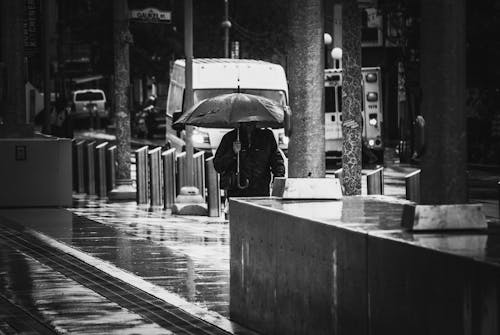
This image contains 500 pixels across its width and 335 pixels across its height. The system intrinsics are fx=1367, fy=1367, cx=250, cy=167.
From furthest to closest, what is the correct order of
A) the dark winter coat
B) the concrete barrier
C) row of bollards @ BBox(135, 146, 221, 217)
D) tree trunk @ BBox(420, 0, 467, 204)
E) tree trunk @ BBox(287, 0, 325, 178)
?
row of bollards @ BBox(135, 146, 221, 217) → the dark winter coat → tree trunk @ BBox(287, 0, 325, 178) → tree trunk @ BBox(420, 0, 467, 204) → the concrete barrier

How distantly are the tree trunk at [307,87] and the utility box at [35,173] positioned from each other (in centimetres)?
1219

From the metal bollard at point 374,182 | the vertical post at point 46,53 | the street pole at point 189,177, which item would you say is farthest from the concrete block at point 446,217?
A: the vertical post at point 46,53

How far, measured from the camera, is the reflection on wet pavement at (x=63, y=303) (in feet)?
34.2

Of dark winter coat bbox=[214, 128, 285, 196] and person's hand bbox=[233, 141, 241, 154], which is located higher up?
person's hand bbox=[233, 141, 241, 154]

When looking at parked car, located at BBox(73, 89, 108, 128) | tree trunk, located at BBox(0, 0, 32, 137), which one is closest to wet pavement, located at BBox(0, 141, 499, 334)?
tree trunk, located at BBox(0, 0, 32, 137)

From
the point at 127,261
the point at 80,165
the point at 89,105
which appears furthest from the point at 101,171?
the point at 89,105

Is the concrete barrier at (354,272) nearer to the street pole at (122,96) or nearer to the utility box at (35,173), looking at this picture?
the utility box at (35,173)

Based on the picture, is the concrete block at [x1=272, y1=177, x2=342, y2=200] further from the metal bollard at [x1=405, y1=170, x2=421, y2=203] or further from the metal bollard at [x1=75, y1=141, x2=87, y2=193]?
the metal bollard at [x1=75, y1=141, x2=87, y2=193]

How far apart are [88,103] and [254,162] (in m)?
57.7

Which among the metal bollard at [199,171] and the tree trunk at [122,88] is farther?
the tree trunk at [122,88]

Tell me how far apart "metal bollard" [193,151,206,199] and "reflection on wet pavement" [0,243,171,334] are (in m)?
7.85

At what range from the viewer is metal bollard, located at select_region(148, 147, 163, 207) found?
2291cm

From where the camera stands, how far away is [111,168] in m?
25.7

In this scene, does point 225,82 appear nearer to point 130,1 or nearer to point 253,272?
point 130,1
